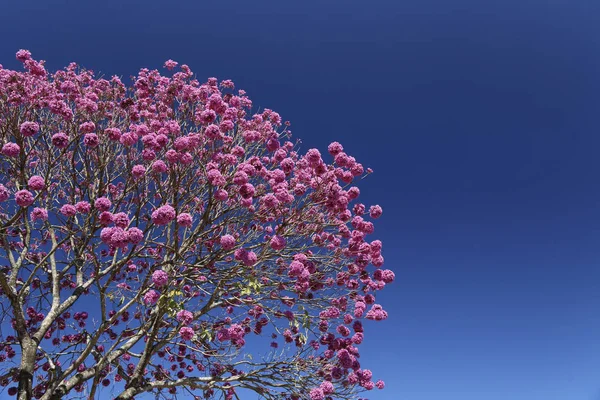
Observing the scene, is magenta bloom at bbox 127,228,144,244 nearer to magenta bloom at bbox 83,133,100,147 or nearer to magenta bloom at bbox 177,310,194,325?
magenta bloom at bbox 83,133,100,147

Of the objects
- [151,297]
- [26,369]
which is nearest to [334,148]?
[151,297]

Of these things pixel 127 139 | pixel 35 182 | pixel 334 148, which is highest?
pixel 334 148

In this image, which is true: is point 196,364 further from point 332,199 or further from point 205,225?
point 332,199

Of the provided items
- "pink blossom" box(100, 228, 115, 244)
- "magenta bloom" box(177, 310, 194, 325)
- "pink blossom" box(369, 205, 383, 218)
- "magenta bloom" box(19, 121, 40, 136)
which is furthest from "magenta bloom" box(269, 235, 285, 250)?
"magenta bloom" box(19, 121, 40, 136)

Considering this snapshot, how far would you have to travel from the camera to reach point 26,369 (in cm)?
812

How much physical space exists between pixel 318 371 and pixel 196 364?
10.6ft

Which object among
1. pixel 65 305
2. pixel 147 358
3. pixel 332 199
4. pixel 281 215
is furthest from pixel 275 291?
pixel 65 305

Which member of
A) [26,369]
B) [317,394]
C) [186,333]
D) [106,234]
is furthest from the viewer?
[26,369]

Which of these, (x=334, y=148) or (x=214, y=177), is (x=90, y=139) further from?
(x=334, y=148)

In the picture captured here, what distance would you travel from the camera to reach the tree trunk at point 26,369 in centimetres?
801

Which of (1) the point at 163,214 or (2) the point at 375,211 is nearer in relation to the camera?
(1) the point at 163,214

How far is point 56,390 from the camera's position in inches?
331

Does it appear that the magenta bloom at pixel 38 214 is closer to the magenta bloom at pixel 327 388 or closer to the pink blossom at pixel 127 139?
the pink blossom at pixel 127 139

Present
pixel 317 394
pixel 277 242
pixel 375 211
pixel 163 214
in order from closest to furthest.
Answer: pixel 163 214 → pixel 277 242 → pixel 317 394 → pixel 375 211
